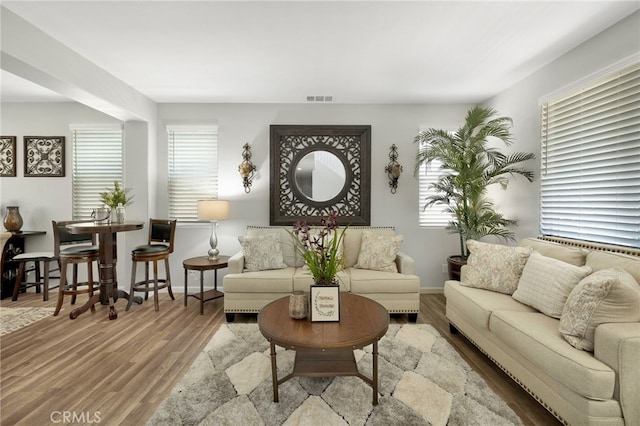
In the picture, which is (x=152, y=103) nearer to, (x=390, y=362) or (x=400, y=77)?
(x=400, y=77)

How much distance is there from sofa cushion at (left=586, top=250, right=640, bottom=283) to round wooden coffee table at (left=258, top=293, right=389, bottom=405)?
1.57 metres

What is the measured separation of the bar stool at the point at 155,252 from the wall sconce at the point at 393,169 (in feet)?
9.64

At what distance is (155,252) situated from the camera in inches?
145

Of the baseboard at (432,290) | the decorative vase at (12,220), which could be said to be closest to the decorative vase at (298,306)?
the baseboard at (432,290)

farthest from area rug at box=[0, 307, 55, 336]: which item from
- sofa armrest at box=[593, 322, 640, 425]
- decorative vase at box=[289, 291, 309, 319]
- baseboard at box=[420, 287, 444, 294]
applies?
sofa armrest at box=[593, 322, 640, 425]

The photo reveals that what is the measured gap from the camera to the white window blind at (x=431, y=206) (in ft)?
14.4

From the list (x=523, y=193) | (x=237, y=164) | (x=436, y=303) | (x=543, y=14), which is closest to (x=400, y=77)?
(x=543, y=14)

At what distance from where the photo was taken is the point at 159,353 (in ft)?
8.63

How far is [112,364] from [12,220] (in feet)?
10.6

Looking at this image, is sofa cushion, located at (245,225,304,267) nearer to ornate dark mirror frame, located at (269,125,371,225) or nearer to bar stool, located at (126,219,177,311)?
ornate dark mirror frame, located at (269,125,371,225)

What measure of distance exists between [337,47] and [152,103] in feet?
9.50

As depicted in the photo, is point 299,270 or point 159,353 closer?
point 159,353

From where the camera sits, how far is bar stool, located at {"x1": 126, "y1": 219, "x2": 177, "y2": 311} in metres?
3.65

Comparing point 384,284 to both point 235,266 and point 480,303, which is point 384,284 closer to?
point 480,303
